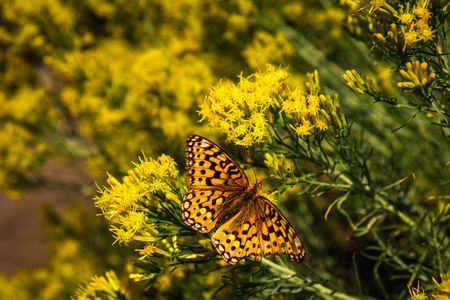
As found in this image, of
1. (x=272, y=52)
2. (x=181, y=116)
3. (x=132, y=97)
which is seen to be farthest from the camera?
(x=132, y=97)

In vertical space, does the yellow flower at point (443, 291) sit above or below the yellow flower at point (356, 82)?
below

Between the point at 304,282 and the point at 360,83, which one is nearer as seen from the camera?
the point at 360,83

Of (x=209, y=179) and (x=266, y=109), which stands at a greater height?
(x=266, y=109)

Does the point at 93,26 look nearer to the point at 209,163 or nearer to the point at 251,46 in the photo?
the point at 251,46

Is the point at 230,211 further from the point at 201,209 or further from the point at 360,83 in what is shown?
the point at 360,83

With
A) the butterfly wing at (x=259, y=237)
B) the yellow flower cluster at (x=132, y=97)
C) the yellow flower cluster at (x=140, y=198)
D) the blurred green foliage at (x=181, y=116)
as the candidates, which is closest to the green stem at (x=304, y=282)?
the blurred green foliage at (x=181, y=116)

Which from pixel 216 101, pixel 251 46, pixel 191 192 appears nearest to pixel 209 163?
pixel 191 192

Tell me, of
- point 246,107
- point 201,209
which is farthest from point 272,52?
point 201,209

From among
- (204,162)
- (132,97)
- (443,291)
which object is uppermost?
(132,97)

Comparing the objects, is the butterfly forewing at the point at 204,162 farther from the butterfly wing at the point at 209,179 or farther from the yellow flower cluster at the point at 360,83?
the yellow flower cluster at the point at 360,83
